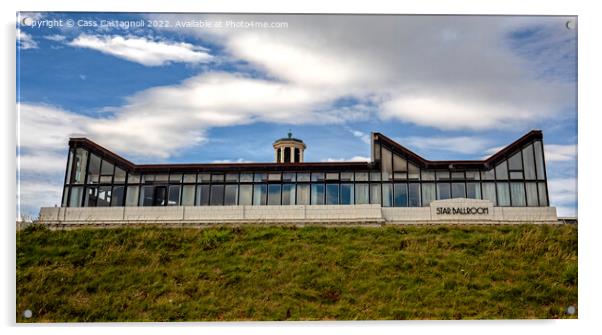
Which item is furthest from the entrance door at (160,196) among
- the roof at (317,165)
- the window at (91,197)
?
the window at (91,197)

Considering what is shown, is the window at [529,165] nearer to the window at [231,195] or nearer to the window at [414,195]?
the window at [414,195]

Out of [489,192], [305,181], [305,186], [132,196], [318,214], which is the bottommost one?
[318,214]

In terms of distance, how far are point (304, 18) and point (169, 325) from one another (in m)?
10.8

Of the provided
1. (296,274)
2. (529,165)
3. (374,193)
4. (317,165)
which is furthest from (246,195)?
(529,165)

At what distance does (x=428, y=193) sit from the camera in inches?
1121

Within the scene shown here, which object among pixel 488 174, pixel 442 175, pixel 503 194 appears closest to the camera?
pixel 503 194

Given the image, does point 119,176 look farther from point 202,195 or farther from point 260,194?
point 260,194

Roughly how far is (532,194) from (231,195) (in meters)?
14.8

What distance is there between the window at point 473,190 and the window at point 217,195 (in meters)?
12.3

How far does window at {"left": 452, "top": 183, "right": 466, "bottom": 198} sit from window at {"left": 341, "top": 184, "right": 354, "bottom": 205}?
506 centimetres

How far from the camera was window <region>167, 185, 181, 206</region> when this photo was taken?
95.7ft

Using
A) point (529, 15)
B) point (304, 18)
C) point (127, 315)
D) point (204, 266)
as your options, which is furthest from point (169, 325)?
point (529, 15)

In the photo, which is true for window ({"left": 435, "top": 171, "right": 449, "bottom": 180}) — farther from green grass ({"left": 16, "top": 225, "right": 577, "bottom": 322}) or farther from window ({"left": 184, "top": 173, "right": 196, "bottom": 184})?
window ({"left": 184, "top": 173, "right": 196, "bottom": 184})

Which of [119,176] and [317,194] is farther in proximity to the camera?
[317,194]
